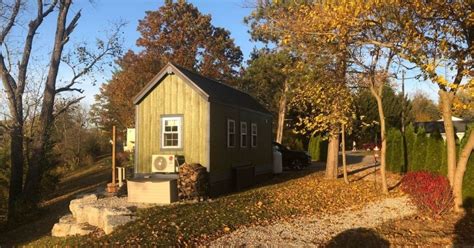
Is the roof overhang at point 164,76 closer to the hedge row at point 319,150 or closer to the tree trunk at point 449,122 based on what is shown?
the tree trunk at point 449,122

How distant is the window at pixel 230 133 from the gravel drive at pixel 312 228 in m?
6.42

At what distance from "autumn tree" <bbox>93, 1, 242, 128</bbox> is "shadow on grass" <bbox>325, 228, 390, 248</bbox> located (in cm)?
2886

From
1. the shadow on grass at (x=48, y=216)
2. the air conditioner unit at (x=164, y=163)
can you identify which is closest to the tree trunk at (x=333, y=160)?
the air conditioner unit at (x=164, y=163)

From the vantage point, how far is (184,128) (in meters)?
15.8

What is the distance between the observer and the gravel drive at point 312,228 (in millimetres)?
8633

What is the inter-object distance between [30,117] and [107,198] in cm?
1037

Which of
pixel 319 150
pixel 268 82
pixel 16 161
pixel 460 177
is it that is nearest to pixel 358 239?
pixel 460 177

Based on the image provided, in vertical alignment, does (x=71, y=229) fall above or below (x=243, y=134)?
below

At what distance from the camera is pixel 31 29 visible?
67.5ft

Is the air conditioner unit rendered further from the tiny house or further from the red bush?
the red bush

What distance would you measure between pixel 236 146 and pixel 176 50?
73.9 ft

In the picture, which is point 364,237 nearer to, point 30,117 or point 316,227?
point 316,227

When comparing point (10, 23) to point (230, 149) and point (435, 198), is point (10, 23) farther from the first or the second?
point (435, 198)

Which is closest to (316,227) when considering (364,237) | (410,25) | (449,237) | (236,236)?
(364,237)
